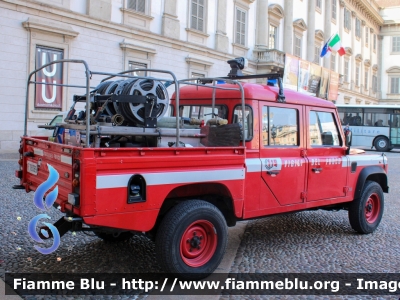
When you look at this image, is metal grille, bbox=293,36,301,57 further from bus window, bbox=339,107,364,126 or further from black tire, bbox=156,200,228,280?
black tire, bbox=156,200,228,280

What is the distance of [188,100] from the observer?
569cm

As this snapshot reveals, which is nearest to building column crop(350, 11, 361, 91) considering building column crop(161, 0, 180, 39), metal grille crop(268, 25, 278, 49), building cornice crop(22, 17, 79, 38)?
metal grille crop(268, 25, 278, 49)

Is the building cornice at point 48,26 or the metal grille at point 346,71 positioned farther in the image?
the metal grille at point 346,71

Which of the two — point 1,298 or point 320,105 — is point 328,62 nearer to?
point 320,105

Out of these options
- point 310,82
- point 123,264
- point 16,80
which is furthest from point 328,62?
point 123,264

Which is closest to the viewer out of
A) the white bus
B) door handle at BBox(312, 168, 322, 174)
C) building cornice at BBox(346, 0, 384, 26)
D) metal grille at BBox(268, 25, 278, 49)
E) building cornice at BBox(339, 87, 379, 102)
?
door handle at BBox(312, 168, 322, 174)

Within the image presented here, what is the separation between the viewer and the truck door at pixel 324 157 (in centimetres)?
543

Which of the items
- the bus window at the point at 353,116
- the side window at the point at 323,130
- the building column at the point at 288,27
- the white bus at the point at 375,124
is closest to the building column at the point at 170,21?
the building column at the point at 288,27

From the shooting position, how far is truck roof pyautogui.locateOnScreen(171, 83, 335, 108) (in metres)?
4.87

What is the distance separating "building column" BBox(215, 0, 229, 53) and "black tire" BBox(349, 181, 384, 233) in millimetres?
17237

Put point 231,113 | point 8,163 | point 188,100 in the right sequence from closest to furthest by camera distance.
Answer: point 231,113 < point 188,100 < point 8,163

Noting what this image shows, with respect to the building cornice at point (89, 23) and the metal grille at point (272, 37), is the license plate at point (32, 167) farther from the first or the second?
the metal grille at point (272, 37)

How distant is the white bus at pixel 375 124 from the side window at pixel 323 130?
23171 millimetres

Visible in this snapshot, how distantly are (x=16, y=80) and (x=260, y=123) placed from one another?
12023 millimetres
